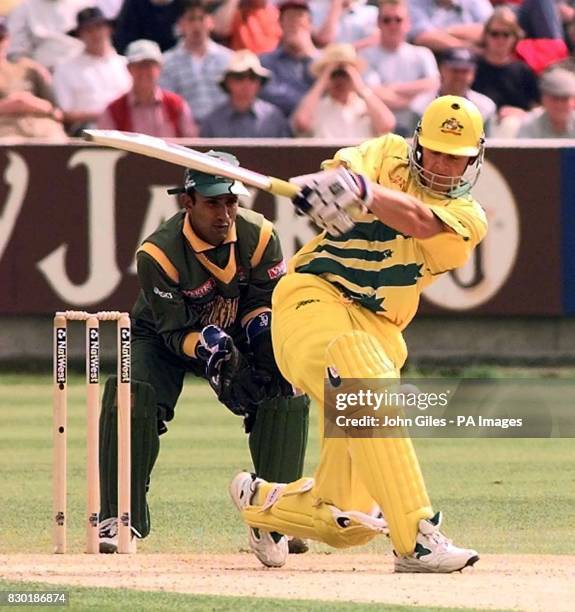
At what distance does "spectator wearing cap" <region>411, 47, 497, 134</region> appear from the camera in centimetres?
1522

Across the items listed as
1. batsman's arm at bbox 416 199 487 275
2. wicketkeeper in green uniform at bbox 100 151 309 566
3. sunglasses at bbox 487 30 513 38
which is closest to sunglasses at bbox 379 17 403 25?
sunglasses at bbox 487 30 513 38

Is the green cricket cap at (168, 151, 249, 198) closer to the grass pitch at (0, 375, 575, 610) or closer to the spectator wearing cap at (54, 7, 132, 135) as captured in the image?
the grass pitch at (0, 375, 575, 610)

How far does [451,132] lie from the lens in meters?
7.19

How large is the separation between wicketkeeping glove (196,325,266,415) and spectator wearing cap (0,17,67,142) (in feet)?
23.4

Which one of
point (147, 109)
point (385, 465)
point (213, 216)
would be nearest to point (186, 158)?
point (213, 216)

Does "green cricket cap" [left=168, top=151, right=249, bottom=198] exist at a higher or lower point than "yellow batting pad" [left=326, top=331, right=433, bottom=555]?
higher

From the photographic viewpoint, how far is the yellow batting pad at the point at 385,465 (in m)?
6.89

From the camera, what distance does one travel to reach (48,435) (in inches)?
475

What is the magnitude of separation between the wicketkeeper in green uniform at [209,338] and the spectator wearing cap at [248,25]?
7.77 metres

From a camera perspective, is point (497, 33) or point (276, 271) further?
point (497, 33)

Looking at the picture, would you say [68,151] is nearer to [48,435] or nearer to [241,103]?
[241,103]

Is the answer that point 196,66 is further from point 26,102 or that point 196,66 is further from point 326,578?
point 326,578

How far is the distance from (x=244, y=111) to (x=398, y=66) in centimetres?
145

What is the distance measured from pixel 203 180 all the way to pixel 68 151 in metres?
6.82
